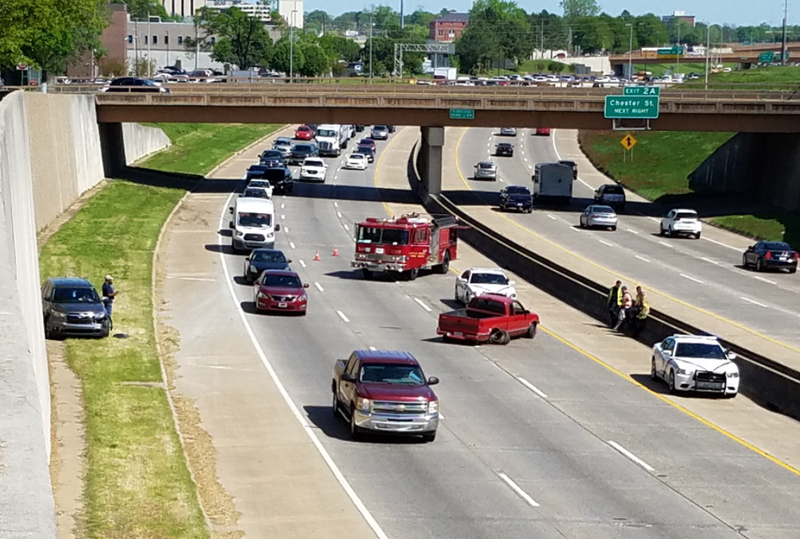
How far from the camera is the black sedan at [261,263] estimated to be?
168 feet

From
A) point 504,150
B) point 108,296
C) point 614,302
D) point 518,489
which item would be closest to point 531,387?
point 614,302

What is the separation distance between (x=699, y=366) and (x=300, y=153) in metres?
66.2

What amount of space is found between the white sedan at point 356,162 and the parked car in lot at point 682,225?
3072 centimetres

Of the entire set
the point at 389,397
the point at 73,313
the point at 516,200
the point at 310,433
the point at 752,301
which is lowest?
the point at 516,200

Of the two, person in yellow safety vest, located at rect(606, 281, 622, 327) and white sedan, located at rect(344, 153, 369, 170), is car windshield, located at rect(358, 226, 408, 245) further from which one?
white sedan, located at rect(344, 153, 369, 170)

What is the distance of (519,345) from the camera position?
4228 cm

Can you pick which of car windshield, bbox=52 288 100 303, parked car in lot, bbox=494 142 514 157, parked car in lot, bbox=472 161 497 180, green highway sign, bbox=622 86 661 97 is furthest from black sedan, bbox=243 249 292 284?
parked car in lot, bbox=494 142 514 157

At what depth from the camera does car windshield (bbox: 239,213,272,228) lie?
5969cm

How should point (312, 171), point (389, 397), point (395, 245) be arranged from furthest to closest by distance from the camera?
point (312, 171) → point (395, 245) → point (389, 397)

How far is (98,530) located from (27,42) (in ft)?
227

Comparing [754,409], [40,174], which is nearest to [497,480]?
[754,409]

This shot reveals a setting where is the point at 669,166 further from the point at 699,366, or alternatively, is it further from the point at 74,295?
the point at 74,295

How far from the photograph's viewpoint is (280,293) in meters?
45.5

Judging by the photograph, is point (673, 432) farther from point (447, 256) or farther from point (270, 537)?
point (447, 256)
